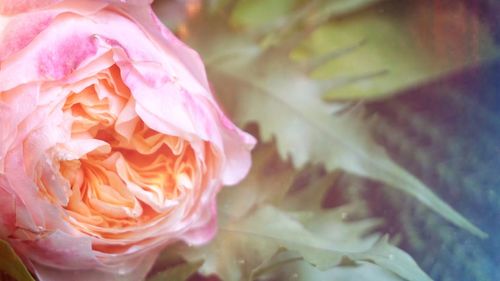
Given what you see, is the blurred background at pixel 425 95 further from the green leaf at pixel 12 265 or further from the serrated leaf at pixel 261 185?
the green leaf at pixel 12 265

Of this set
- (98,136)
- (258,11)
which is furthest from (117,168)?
(258,11)

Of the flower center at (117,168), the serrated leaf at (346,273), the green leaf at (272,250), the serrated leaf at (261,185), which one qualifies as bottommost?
the serrated leaf at (346,273)

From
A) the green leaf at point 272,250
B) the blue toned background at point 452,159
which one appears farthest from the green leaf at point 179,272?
the blue toned background at point 452,159

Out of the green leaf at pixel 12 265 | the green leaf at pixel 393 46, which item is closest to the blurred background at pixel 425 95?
the green leaf at pixel 393 46

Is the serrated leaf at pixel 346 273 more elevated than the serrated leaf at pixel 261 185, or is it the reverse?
the serrated leaf at pixel 261 185

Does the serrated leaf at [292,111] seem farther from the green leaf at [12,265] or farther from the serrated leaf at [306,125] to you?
the green leaf at [12,265]

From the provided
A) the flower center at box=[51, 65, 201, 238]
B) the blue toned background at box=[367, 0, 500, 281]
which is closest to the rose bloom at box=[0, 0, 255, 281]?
the flower center at box=[51, 65, 201, 238]

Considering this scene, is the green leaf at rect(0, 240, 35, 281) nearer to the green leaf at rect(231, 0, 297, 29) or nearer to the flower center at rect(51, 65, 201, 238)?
the flower center at rect(51, 65, 201, 238)
